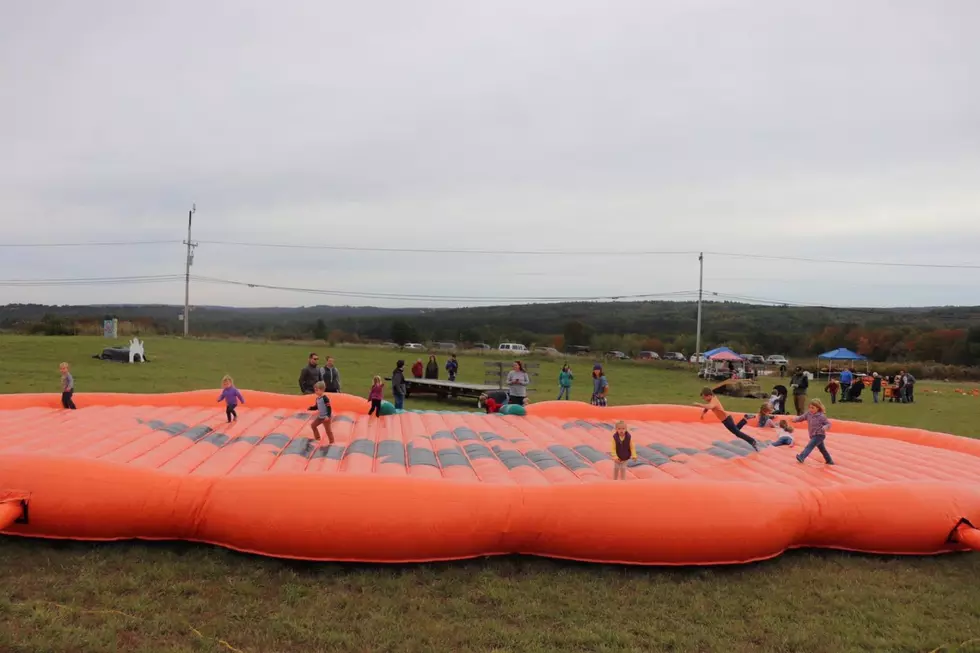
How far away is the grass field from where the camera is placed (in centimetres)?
391

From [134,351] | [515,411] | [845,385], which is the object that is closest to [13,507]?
[515,411]

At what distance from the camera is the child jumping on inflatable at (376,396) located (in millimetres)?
8609

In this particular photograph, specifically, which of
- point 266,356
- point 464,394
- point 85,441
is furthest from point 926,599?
point 266,356

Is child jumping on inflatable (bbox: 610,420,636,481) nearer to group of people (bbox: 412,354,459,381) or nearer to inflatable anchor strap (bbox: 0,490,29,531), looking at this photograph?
inflatable anchor strap (bbox: 0,490,29,531)

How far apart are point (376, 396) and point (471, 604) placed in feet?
14.9

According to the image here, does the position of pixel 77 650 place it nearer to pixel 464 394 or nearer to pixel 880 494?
pixel 880 494

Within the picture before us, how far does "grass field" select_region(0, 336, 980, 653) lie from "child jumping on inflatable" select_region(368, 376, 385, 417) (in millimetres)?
3798

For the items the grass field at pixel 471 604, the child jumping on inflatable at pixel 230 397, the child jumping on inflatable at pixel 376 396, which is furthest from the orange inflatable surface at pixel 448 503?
the child jumping on inflatable at pixel 376 396

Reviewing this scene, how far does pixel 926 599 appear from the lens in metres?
4.64

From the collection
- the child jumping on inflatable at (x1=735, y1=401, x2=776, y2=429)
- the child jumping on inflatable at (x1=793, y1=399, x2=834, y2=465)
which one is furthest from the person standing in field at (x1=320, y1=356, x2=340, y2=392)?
the child jumping on inflatable at (x1=793, y1=399, x2=834, y2=465)

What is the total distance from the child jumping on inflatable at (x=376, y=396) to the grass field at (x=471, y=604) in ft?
12.5

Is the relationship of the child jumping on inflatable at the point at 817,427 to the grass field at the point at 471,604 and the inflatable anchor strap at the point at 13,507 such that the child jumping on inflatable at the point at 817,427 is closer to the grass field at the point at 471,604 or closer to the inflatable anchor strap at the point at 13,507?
the grass field at the point at 471,604

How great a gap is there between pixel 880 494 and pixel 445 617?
11.3ft

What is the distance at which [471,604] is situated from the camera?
4383 mm
